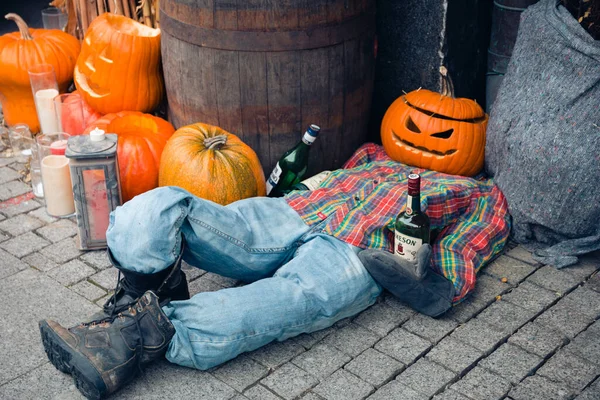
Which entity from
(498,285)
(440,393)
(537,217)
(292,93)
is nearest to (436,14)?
(292,93)

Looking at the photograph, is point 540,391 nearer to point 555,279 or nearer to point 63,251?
point 555,279

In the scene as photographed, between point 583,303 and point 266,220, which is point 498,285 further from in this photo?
point 266,220

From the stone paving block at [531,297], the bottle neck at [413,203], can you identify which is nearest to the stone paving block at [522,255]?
the stone paving block at [531,297]

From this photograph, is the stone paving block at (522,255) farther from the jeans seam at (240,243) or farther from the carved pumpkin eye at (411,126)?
the jeans seam at (240,243)

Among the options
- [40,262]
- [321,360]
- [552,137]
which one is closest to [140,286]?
[321,360]

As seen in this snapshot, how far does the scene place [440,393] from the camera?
9.68 ft

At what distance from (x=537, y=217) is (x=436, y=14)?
1.40 meters

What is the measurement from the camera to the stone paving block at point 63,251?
3.86 meters

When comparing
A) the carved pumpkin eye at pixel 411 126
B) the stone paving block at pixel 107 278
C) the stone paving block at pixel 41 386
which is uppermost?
the carved pumpkin eye at pixel 411 126

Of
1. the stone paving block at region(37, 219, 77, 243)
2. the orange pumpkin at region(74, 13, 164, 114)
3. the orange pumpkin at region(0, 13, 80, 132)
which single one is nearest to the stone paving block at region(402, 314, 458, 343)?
the stone paving block at region(37, 219, 77, 243)

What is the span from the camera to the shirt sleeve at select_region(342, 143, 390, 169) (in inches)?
175

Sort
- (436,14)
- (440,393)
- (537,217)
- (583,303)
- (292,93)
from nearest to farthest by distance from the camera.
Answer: (440,393)
(583,303)
(537,217)
(292,93)
(436,14)

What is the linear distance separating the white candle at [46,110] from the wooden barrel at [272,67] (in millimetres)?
956

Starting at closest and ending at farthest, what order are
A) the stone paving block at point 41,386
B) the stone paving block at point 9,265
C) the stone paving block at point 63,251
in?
the stone paving block at point 41,386 → the stone paving block at point 9,265 → the stone paving block at point 63,251
